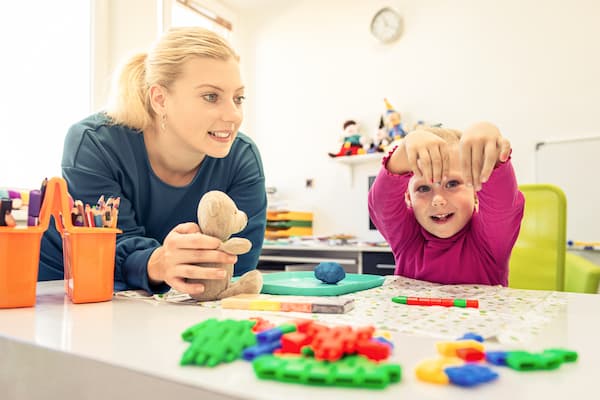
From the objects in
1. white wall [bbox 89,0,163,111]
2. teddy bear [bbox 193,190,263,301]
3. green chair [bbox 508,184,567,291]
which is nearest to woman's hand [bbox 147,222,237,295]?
teddy bear [bbox 193,190,263,301]

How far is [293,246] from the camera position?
2.75 meters

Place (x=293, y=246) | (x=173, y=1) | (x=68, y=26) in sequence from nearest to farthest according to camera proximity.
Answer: (x=68, y=26) → (x=293, y=246) → (x=173, y=1)

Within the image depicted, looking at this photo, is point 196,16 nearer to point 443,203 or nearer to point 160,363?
point 443,203

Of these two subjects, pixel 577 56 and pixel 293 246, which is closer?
pixel 577 56

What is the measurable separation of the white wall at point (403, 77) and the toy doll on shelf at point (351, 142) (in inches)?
3.7

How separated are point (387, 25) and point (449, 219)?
2301 millimetres

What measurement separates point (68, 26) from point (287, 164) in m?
1.60

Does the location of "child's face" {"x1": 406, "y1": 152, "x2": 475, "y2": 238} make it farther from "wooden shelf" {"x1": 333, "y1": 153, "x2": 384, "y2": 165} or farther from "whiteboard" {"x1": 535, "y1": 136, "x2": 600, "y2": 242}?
"wooden shelf" {"x1": 333, "y1": 153, "x2": 384, "y2": 165}

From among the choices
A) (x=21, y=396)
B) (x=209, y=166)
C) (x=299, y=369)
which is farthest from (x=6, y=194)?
(x=299, y=369)

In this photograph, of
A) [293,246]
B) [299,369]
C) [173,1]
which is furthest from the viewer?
[173,1]

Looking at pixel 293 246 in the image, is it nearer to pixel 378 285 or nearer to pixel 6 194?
pixel 378 285

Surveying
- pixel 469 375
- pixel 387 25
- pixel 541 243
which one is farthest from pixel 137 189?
pixel 387 25

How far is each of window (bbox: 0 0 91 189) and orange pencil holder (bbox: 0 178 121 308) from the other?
166 centimetres

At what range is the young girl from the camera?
37.7 inches
